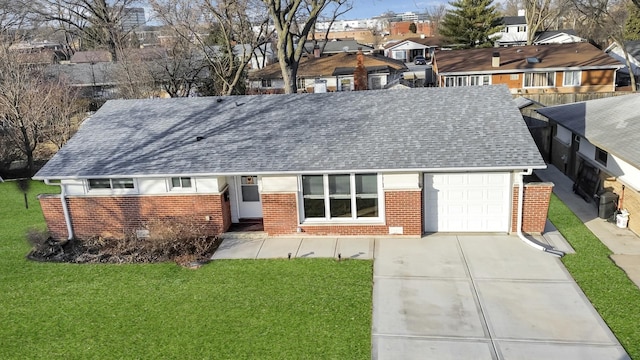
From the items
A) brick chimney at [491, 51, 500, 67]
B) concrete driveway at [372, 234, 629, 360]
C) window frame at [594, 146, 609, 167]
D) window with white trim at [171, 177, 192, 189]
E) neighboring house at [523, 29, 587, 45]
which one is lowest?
concrete driveway at [372, 234, 629, 360]

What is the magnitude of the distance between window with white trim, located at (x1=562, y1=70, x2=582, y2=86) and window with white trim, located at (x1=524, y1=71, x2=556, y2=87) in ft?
2.60

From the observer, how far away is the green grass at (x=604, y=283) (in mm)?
9859

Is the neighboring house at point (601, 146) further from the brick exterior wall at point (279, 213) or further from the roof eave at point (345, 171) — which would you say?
the brick exterior wall at point (279, 213)

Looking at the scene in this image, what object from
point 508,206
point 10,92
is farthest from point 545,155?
point 10,92

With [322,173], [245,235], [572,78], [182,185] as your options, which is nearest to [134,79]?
[182,185]

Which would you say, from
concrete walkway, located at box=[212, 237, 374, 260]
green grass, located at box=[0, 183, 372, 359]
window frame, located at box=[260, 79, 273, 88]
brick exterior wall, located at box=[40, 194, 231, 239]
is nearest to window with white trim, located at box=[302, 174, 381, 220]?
concrete walkway, located at box=[212, 237, 374, 260]

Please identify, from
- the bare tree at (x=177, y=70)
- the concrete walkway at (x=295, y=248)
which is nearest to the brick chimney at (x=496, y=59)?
the bare tree at (x=177, y=70)

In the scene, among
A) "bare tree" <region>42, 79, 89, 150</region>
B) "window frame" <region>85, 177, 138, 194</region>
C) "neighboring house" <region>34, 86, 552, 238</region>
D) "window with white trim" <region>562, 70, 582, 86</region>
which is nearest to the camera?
"neighboring house" <region>34, 86, 552, 238</region>

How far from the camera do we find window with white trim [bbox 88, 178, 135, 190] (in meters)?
15.4

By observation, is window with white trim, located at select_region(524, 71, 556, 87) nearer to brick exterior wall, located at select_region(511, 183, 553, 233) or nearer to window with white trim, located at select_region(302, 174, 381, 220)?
brick exterior wall, located at select_region(511, 183, 553, 233)

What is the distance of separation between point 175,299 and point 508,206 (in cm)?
919

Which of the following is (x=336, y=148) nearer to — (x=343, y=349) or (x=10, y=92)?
(x=343, y=349)

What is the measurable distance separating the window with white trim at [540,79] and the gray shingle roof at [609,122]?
20.0 meters

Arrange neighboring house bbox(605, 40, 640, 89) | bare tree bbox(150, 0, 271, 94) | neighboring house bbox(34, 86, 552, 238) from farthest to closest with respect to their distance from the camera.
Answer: neighboring house bbox(605, 40, 640, 89)
bare tree bbox(150, 0, 271, 94)
neighboring house bbox(34, 86, 552, 238)
